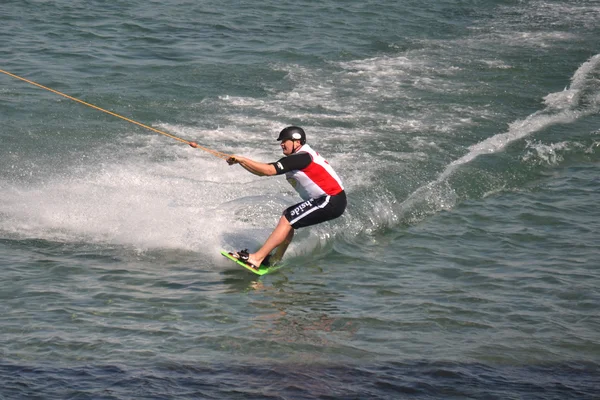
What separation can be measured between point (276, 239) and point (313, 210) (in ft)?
1.75

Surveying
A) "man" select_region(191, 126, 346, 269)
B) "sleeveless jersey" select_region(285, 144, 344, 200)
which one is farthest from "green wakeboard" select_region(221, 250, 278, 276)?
"sleeveless jersey" select_region(285, 144, 344, 200)

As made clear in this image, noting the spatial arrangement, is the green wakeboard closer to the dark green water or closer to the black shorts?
the dark green water

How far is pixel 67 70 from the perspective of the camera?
1898cm

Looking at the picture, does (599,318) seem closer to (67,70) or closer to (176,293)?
(176,293)

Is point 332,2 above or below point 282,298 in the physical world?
above

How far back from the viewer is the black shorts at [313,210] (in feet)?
35.5

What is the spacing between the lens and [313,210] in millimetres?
10836

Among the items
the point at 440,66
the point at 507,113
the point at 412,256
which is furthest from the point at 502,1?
the point at 412,256

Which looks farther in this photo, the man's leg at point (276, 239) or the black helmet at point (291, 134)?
the man's leg at point (276, 239)

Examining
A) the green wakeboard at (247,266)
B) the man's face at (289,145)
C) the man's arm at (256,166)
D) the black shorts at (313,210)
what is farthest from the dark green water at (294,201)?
the man's face at (289,145)

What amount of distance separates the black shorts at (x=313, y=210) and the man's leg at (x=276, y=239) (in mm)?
73

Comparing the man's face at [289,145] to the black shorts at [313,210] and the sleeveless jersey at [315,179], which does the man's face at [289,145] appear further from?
the black shorts at [313,210]

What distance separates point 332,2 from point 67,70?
9334 millimetres

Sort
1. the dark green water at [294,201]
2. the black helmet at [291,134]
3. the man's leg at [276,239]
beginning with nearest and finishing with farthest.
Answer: the dark green water at [294,201], the black helmet at [291,134], the man's leg at [276,239]
